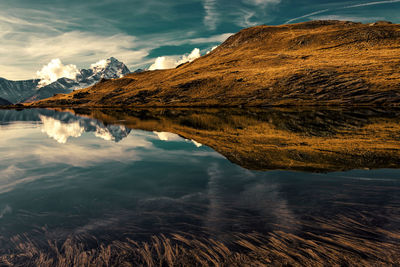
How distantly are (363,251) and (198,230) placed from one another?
586cm

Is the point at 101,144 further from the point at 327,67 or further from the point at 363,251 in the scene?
the point at 327,67

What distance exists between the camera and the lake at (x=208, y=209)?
811 cm

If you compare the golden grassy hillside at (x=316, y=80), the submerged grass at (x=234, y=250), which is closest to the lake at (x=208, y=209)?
the submerged grass at (x=234, y=250)

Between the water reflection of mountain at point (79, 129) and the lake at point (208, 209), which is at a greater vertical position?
the water reflection of mountain at point (79, 129)

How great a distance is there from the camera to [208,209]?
37.8 feet

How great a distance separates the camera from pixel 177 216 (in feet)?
35.7

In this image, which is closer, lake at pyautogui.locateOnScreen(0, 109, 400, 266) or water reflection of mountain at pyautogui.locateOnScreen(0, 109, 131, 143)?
lake at pyautogui.locateOnScreen(0, 109, 400, 266)

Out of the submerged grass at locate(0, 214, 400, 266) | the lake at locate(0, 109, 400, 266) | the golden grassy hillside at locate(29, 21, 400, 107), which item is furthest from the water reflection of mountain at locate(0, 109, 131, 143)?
the golden grassy hillside at locate(29, 21, 400, 107)

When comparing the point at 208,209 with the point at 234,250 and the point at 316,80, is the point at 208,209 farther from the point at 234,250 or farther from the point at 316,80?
the point at 316,80

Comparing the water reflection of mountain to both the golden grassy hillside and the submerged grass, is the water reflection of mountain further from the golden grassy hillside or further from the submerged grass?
the golden grassy hillside

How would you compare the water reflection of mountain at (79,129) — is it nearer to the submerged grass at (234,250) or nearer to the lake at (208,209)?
the lake at (208,209)

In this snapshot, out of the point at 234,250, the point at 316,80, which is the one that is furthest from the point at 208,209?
the point at 316,80

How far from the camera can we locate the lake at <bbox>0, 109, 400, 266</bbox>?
8.11 m

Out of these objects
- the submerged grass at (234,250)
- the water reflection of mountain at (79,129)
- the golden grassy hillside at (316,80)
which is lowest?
the submerged grass at (234,250)
